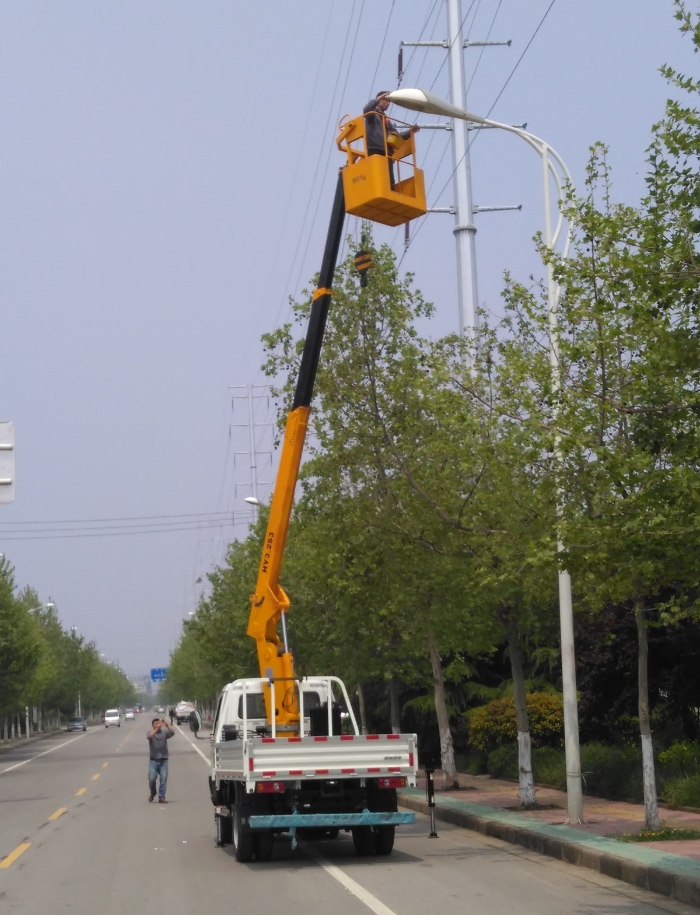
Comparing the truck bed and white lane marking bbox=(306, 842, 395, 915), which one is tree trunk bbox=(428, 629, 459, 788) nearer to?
white lane marking bbox=(306, 842, 395, 915)

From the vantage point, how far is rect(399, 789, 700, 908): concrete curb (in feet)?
35.8

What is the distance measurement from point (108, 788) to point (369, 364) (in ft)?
53.0

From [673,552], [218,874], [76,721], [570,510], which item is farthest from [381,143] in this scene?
[76,721]

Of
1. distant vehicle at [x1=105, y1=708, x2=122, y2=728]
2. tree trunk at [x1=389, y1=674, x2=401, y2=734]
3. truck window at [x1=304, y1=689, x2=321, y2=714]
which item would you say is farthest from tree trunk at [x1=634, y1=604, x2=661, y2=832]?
distant vehicle at [x1=105, y1=708, x2=122, y2=728]

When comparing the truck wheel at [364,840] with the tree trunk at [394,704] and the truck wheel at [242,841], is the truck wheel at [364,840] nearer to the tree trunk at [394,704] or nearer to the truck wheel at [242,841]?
the truck wheel at [242,841]

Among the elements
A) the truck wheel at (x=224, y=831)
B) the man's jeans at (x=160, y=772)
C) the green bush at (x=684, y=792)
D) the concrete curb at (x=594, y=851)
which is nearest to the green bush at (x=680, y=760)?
the green bush at (x=684, y=792)

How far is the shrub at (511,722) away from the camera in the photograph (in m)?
25.2

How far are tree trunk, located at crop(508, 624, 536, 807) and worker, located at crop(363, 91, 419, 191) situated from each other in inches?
362

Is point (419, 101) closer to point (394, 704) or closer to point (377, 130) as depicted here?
point (377, 130)

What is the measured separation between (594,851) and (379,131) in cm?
868

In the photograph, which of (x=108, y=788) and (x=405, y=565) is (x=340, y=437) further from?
(x=108, y=788)

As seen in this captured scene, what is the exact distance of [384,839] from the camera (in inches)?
571

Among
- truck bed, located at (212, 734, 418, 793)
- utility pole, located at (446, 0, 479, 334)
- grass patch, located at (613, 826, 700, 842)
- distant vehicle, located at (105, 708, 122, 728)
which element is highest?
utility pole, located at (446, 0, 479, 334)

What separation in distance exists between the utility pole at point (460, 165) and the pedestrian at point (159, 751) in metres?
11.3
